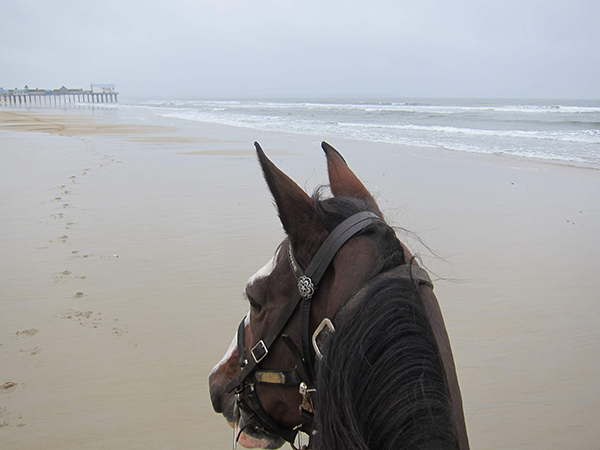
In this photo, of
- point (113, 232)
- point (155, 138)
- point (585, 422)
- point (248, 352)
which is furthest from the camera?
point (155, 138)

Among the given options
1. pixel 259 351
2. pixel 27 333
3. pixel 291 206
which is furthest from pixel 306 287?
pixel 27 333

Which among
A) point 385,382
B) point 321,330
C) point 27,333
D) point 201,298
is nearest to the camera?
point 385,382

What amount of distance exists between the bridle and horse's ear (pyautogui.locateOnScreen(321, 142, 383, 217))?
30cm

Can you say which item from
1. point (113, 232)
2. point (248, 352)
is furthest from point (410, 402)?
point (113, 232)

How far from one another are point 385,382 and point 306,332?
0.91 feet

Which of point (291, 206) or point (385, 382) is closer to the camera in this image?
point (385, 382)

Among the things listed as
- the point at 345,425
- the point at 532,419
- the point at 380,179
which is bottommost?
the point at 532,419

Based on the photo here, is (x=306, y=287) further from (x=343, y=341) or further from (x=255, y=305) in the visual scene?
(x=255, y=305)

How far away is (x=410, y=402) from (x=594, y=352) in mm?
3996

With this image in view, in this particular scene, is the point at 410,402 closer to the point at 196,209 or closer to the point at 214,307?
the point at 214,307

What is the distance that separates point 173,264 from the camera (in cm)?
563

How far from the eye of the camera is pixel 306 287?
117 cm

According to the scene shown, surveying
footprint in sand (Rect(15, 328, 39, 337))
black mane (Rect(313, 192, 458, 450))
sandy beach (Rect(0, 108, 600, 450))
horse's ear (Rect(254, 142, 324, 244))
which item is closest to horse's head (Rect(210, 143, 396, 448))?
horse's ear (Rect(254, 142, 324, 244))

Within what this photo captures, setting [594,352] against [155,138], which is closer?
[594,352]
